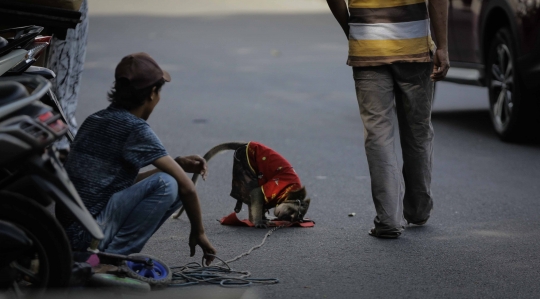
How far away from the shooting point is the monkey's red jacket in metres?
6.16

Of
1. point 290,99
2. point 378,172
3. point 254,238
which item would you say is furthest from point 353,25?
point 290,99

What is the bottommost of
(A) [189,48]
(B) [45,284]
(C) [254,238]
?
(A) [189,48]

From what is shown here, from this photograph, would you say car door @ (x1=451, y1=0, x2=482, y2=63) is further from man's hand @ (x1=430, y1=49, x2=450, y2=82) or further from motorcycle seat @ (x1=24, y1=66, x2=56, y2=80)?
motorcycle seat @ (x1=24, y1=66, x2=56, y2=80)

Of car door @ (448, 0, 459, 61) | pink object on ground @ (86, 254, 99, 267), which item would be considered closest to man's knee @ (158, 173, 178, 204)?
pink object on ground @ (86, 254, 99, 267)

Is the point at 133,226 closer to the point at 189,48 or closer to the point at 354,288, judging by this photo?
the point at 354,288

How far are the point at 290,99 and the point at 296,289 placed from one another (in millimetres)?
7845

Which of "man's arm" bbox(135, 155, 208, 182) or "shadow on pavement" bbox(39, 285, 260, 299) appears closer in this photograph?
"shadow on pavement" bbox(39, 285, 260, 299)

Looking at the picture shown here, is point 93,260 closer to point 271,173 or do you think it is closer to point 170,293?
point 170,293

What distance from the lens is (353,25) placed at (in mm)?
6059

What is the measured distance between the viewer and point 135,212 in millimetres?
4672

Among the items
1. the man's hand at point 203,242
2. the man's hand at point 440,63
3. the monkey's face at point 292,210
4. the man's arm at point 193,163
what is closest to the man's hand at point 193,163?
the man's arm at point 193,163

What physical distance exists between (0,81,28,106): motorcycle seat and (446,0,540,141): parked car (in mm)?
5436

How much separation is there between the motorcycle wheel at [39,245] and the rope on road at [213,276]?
81 cm

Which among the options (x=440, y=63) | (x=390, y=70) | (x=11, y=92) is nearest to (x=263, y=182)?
(x=390, y=70)
